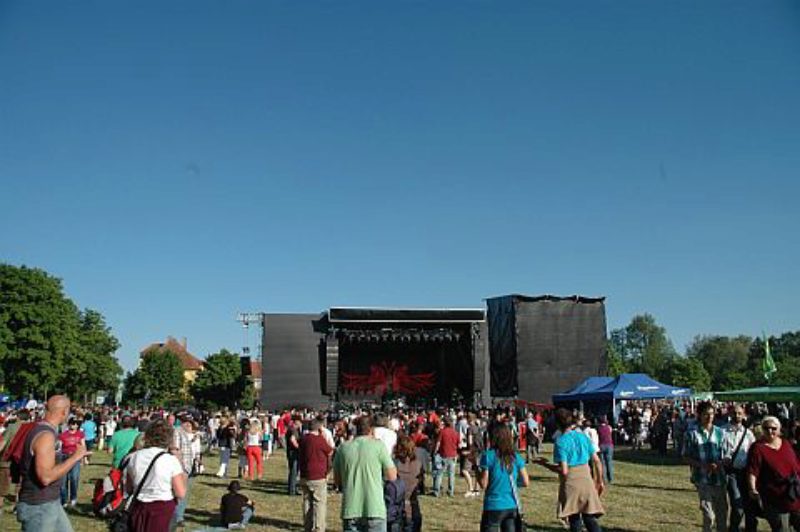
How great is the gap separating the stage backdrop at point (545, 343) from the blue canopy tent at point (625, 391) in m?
6.32

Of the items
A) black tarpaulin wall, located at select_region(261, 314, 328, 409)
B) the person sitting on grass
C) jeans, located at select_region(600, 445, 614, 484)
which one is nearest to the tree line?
black tarpaulin wall, located at select_region(261, 314, 328, 409)

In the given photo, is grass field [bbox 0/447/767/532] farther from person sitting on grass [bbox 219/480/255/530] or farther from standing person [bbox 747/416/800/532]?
standing person [bbox 747/416/800/532]

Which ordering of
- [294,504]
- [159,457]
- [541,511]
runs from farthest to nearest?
[294,504] < [541,511] < [159,457]

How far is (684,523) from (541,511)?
2018 mm

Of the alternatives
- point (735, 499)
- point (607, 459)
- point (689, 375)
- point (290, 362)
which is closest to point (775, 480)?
point (735, 499)

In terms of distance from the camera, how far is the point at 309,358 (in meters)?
36.8

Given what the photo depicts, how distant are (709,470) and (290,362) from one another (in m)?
30.4

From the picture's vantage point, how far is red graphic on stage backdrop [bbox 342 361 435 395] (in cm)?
4103

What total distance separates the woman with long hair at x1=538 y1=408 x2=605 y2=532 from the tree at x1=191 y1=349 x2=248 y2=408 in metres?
63.7

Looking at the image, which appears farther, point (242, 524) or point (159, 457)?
point (242, 524)

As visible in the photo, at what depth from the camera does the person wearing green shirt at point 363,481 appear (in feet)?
19.1

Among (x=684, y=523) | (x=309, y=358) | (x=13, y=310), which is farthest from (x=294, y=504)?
(x=13, y=310)

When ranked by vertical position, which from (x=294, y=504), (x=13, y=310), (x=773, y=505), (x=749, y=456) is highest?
(x=13, y=310)

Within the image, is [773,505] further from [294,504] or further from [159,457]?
[294,504]
